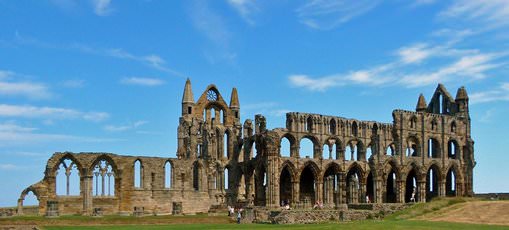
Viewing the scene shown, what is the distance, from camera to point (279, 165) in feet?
198

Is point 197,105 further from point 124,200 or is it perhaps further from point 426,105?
point 426,105

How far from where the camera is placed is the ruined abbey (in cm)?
5484

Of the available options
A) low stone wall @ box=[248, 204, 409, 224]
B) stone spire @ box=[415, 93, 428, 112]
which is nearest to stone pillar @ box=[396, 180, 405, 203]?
stone spire @ box=[415, 93, 428, 112]

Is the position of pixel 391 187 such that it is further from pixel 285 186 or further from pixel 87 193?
pixel 87 193

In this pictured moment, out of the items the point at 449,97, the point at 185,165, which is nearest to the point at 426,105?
the point at 449,97

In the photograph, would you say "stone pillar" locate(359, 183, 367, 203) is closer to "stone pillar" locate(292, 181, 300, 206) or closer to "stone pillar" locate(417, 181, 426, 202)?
"stone pillar" locate(417, 181, 426, 202)

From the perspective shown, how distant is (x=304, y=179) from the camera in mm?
68188

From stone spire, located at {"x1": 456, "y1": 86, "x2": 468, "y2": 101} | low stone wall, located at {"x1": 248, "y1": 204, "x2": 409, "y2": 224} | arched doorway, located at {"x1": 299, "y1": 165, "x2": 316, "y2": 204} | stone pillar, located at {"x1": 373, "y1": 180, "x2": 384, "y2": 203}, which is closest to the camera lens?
low stone wall, located at {"x1": 248, "y1": 204, "x2": 409, "y2": 224}

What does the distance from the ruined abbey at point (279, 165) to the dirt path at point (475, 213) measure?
12441 mm

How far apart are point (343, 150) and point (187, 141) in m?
14.7

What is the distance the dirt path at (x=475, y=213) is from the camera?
41.7 meters

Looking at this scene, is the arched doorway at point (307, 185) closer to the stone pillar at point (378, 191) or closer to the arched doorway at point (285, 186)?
the arched doorway at point (285, 186)

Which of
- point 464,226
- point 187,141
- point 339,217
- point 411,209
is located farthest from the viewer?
point 187,141

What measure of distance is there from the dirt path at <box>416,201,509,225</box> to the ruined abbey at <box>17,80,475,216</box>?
1244 cm
